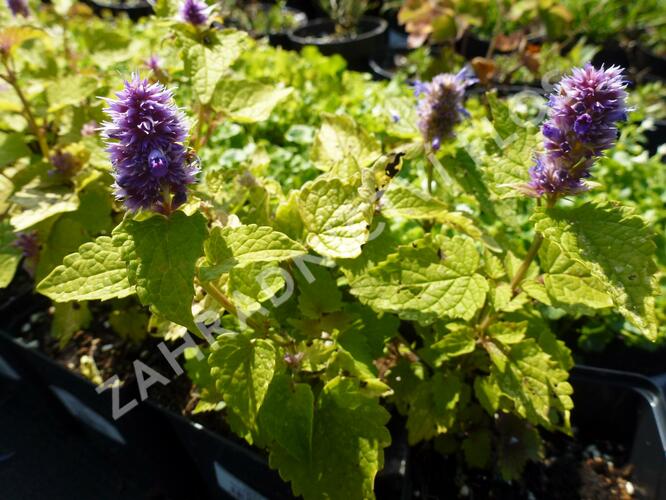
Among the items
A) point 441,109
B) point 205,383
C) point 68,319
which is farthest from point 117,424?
point 441,109

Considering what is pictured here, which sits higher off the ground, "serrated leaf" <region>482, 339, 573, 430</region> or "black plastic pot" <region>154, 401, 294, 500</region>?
"serrated leaf" <region>482, 339, 573, 430</region>

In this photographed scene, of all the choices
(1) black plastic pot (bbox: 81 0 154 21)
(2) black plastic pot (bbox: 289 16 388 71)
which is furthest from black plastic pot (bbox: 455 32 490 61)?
(1) black plastic pot (bbox: 81 0 154 21)

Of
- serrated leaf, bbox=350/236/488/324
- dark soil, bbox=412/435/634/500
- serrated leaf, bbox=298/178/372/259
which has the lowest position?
dark soil, bbox=412/435/634/500

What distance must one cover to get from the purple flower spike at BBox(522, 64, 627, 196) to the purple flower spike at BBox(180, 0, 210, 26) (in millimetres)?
638

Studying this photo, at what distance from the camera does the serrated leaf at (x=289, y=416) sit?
2.54ft

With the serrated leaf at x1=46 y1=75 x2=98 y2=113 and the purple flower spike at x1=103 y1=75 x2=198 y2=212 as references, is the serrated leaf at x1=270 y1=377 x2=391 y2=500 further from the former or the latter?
the serrated leaf at x1=46 y1=75 x2=98 y2=113

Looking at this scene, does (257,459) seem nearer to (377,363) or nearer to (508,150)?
(377,363)

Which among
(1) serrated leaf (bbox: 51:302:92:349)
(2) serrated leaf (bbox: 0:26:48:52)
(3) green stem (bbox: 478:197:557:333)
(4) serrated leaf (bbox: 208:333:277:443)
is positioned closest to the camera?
(4) serrated leaf (bbox: 208:333:277:443)

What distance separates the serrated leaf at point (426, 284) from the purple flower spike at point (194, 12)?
1.86 ft

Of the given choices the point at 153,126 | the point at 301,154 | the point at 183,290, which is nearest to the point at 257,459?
the point at 183,290

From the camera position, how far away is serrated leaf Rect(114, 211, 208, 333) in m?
0.64

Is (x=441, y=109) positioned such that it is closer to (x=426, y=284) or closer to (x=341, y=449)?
(x=426, y=284)

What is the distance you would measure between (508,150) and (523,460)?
0.68 metres

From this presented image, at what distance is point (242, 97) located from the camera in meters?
1.08
